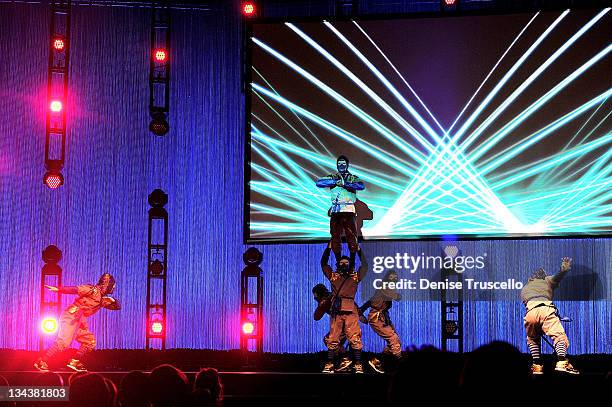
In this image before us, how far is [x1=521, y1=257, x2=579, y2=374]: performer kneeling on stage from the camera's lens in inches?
295

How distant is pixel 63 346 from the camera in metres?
8.19

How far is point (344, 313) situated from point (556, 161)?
9.35 feet

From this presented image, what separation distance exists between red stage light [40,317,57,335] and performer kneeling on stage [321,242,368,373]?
3135mm

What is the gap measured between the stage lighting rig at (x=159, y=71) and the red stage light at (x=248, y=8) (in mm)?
1076

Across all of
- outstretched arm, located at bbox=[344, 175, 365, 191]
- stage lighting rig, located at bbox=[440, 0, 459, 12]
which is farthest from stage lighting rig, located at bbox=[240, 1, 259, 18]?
outstretched arm, located at bbox=[344, 175, 365, 191]

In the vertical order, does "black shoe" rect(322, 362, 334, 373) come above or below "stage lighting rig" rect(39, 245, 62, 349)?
below

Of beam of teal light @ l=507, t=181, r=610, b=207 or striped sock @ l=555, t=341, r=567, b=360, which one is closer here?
striped sock @ l=555, t=341, r=567, b=360

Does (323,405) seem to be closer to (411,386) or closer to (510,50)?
(411,386)

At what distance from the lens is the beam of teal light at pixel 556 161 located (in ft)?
28.0

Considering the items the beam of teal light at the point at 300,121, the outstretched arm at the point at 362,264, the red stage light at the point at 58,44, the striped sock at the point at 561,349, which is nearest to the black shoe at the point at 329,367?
the outstretched arm at the point at 362,264

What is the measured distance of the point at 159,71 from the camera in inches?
384

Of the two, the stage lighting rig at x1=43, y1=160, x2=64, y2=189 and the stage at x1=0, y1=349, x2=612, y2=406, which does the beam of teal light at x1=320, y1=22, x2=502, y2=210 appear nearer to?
the stage at x1=0, y1=349, x2=612, y2=406

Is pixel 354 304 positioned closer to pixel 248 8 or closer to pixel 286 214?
pixel 286 214

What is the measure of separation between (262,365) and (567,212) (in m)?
3.61
